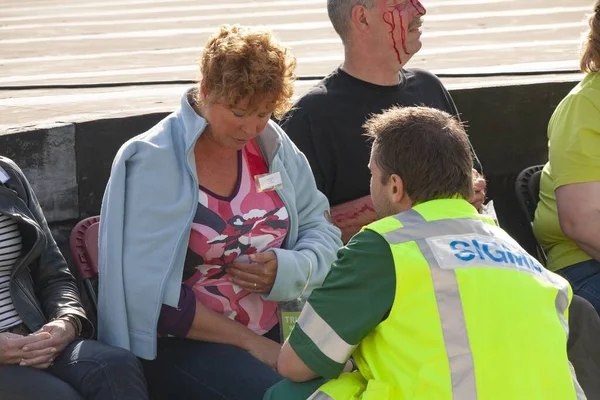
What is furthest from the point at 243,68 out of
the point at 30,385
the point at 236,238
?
the point at 30,385

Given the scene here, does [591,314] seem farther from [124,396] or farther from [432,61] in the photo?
[432,61]

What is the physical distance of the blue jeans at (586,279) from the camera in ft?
14.9

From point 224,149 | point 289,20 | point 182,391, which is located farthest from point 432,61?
point 182,391

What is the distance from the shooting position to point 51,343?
3.70 metres

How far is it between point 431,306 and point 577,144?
1.92 metres

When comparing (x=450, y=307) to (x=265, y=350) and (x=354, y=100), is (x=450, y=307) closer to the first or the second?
(x=265, y=350)

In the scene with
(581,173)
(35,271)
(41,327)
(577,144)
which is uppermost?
(577,144)

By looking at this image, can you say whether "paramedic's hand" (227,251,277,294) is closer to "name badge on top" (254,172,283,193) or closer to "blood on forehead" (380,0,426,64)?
"name badge on top" (254,172,283,193)

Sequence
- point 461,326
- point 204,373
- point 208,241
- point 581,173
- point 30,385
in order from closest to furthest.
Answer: point 461,326, point 30,385, point 204,373, point 208,241, point 581,173

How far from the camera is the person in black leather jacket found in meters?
3.61

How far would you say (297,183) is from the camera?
4262mm

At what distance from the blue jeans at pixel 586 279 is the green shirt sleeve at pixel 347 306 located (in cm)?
182

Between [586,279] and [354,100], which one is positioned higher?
[354,100]

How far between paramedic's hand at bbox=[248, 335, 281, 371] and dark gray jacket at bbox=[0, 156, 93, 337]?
1.95 ft
